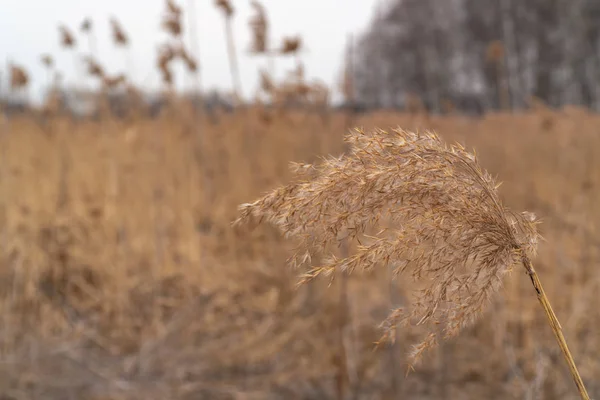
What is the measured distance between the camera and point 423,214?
665 mm

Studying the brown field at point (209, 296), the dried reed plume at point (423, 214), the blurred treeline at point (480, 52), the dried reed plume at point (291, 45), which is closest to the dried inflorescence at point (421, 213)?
the dried reed plume at point (423, 214)

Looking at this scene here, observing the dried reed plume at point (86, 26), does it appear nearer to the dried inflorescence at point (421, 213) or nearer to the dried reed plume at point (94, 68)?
the dried reed plume at point (94, 68)

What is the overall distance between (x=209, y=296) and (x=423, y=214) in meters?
2.59

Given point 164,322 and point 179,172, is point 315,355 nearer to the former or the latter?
point 164,322

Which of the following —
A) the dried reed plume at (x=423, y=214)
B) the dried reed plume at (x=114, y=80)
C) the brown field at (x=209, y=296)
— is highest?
the dried reed plume at (x=114, y=80)

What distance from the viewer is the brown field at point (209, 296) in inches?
107

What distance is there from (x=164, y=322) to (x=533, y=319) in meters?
1.72

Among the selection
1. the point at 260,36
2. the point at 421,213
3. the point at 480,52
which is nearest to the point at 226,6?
the point at 260,36

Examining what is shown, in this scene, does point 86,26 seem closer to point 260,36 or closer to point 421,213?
point 260,36

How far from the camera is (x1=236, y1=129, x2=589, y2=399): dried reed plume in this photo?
2.12 ft

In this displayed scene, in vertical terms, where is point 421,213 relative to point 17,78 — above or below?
below

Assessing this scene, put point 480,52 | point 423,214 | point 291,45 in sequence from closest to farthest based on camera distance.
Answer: point 423,214
point 291,45
point 480,52

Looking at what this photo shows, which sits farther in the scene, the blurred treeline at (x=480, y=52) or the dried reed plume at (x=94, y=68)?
the blurred treeline at (x=480, y=52)

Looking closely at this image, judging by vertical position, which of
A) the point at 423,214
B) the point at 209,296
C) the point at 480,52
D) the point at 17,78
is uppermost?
the point at 480,52
